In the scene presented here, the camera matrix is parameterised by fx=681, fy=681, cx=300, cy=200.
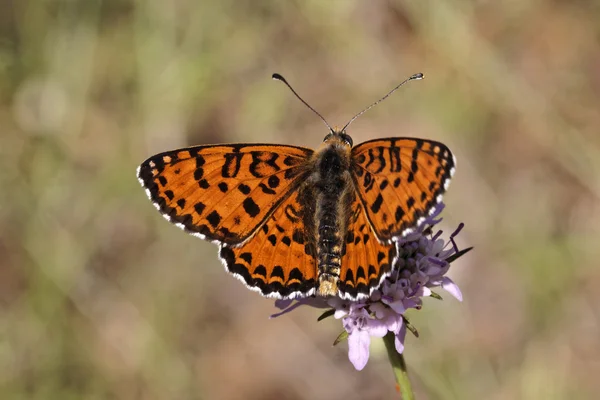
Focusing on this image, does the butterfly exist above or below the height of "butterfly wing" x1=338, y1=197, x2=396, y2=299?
above

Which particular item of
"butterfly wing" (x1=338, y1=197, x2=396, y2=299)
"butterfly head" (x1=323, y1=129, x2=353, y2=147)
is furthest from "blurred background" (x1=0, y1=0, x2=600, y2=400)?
"butterfly wing" (x1=338, y1=197, x2=396, y2=299)

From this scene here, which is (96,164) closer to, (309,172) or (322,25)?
(322,25)

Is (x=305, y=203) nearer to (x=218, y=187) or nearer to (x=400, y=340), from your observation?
(x=218, y=187)

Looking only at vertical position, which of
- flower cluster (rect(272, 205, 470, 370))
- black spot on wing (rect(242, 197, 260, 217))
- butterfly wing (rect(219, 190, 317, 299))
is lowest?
flower cluster (rect(272, 205, 470, 370))

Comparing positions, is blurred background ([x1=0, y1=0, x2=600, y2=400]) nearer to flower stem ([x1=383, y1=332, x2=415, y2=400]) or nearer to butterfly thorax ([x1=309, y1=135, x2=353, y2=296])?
flower stem ([x1=383, y1=332, x2=415, y2=400])

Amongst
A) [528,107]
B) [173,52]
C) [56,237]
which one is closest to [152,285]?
[56,237]
